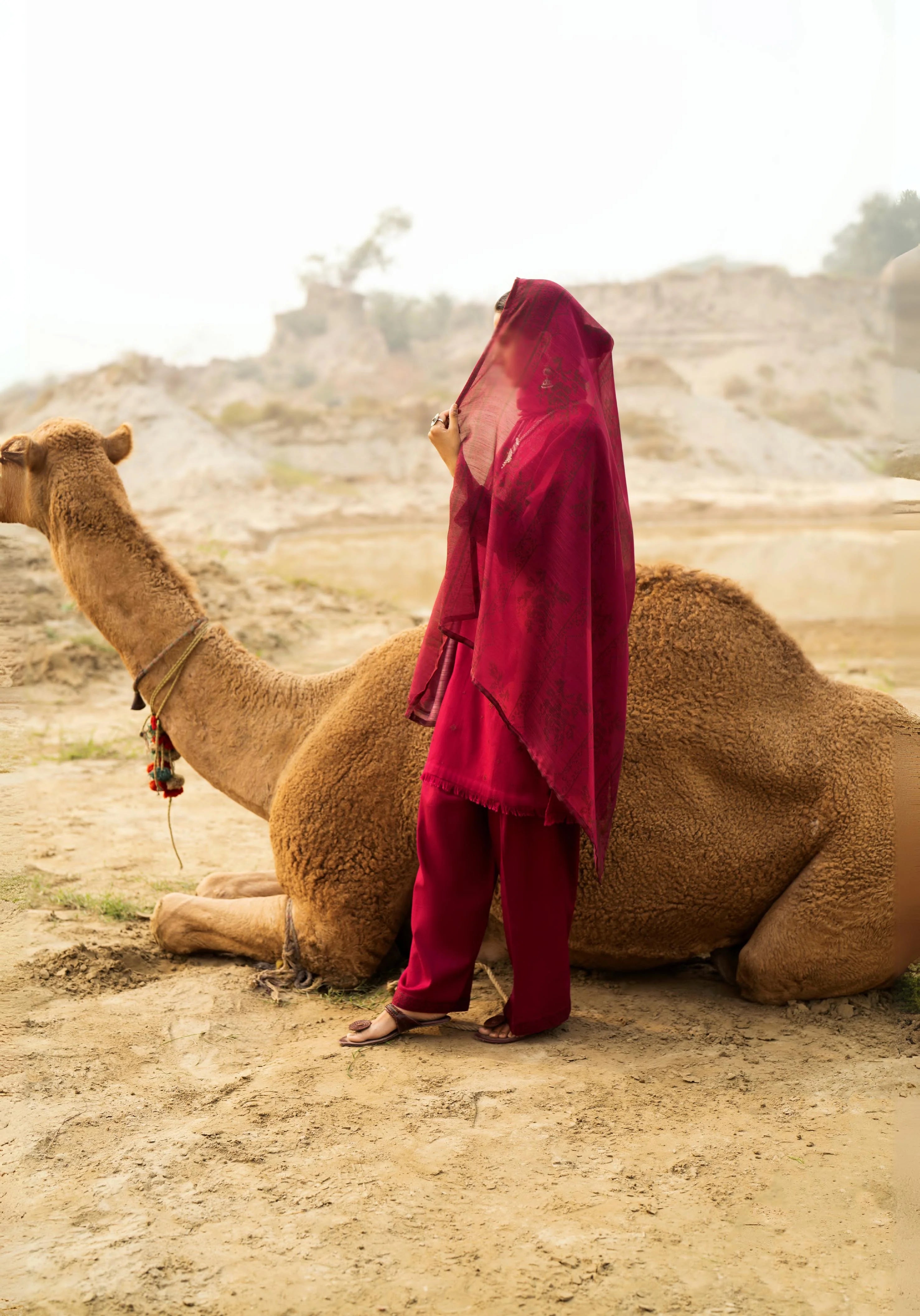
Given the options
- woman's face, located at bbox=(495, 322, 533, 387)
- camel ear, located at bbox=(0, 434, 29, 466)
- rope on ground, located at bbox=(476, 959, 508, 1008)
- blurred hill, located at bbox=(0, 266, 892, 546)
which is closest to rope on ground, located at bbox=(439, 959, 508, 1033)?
rope on ground, located at bbox=(476, 959, 508, 1008)

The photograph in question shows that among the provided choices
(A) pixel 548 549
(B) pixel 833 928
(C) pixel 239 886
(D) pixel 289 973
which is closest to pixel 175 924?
(C) pixel 239 886

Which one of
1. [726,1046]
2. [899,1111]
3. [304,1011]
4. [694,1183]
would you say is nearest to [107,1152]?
[304,1011]

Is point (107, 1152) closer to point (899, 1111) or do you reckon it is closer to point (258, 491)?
point (899, 1111)

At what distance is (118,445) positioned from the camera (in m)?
4.45

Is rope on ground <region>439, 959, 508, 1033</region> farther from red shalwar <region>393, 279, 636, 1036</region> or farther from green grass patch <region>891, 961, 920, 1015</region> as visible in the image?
green grass patch <region>891, 961, 920, 1015</region>

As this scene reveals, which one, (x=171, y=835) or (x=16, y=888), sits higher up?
(x=16, y=888)

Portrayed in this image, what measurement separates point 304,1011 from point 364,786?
70 centimetres

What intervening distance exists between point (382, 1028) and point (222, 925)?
882 mm

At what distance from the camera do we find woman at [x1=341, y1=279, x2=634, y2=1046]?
311 centimetres

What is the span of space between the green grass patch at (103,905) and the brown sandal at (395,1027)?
1422 millimetres

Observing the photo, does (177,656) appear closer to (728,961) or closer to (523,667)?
(523,667)

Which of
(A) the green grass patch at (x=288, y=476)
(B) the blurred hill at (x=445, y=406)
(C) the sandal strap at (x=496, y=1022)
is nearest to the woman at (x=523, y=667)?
(C) the sandal strap at (x=496, y=1022)

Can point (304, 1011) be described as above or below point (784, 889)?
below

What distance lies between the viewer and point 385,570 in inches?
666
